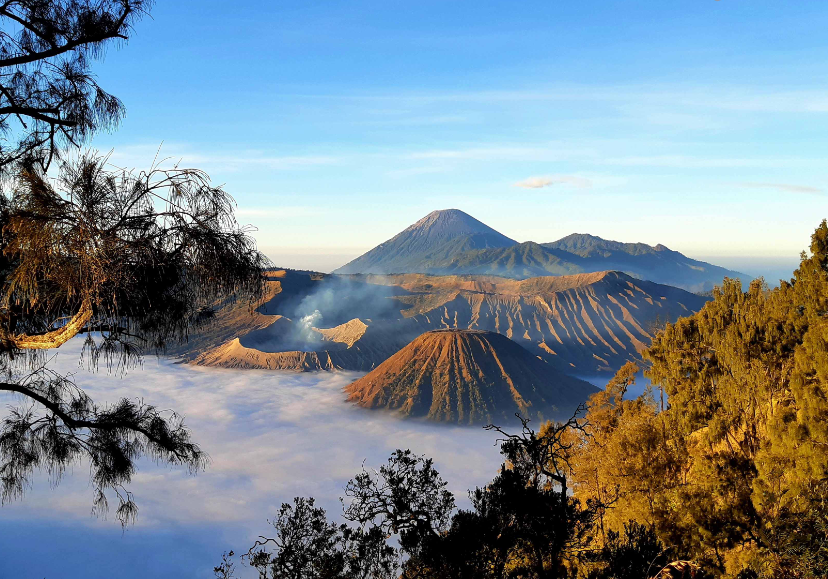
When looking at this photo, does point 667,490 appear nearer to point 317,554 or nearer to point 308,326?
point 317,554

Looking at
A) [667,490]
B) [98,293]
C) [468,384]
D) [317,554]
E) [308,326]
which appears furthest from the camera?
[308,326]

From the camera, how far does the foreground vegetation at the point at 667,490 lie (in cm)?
777

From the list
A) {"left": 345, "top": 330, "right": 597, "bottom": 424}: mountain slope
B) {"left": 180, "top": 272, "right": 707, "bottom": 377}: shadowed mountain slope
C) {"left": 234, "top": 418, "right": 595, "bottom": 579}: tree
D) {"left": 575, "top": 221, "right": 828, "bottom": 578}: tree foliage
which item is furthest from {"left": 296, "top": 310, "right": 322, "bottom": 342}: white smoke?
{"left": 234, "top": 418, "right": 595, "bottom": 579}: tree

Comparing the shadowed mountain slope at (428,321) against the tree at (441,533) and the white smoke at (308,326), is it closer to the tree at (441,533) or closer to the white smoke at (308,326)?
the white smoke at (308,326)

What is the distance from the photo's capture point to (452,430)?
64625 millimetres

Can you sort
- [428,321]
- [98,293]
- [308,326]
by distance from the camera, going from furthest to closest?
[428,321] < [308,326] < [98,293]

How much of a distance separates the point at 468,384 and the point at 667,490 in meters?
53.7

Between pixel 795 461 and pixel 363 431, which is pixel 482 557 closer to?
pixel 795 461

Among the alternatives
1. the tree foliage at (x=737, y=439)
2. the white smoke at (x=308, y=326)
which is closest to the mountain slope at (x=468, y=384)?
the white smoke at (x=308, y=326)

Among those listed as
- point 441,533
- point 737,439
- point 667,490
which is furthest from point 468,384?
point 441,533

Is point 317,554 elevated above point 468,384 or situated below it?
above

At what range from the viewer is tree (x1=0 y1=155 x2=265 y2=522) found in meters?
4.45

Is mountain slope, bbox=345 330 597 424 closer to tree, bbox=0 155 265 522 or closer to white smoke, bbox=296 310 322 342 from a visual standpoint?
white smoke, bbox=296 310 322 342

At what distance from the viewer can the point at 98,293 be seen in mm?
4422
